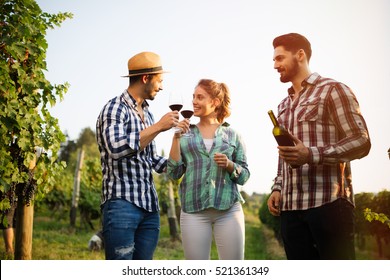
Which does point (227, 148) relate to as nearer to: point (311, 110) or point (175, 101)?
point (175, 101)

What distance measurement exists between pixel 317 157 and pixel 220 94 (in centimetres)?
80

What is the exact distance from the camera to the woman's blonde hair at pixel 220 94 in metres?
2.53

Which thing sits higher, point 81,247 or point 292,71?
point 292,71

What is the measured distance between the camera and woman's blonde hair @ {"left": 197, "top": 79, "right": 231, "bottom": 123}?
8.31ft

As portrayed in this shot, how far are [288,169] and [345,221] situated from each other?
370 mm

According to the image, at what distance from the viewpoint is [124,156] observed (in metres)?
2.08

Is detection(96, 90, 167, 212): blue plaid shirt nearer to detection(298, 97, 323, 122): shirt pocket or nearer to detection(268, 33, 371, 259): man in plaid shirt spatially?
detection(268, 33, 371, 259): man in plaid shirt

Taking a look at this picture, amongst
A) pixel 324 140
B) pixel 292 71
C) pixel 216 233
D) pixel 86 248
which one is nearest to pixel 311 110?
pixel 324 140

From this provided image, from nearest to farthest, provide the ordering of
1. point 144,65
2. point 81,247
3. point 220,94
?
point 144,65, point 220,94, point 81,247

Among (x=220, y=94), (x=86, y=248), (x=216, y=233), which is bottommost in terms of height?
(x=86, y=248)

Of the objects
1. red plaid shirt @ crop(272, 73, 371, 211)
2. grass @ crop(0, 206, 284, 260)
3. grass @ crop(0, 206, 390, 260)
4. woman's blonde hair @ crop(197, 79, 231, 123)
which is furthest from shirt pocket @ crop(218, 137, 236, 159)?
grass @ crop(0, 206, 284, 260)

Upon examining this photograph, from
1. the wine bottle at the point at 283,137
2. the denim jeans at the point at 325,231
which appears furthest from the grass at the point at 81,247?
the wine bottle at the point at 283,137

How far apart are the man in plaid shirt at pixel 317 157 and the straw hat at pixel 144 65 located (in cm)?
61
